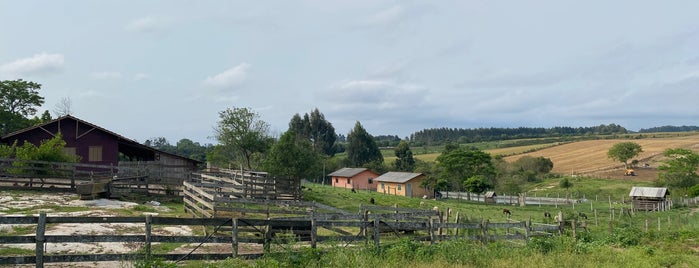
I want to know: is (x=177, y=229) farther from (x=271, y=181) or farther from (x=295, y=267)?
(x=271, y=181)

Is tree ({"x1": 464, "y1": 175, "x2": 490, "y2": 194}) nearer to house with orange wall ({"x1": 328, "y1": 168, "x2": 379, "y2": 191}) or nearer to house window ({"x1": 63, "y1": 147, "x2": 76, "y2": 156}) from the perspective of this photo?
house with orange wall ({"x1": 328, "y1": 168, "x2": 379, "y2": 191})

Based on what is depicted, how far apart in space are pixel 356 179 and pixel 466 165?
18.4 metres

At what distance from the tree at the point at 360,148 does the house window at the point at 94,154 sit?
2784 inches

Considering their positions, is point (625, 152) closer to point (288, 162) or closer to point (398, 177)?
point (398, 177)

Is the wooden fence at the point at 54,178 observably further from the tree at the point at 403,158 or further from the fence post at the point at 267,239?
the tree at the point at 403,158

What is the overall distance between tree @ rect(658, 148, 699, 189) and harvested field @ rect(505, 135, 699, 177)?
908cm

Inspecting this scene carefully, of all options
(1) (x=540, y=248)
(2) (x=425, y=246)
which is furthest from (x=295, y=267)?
(1) (x=540, y=248)

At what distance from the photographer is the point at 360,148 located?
Result: 10581 cm

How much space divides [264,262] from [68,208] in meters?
12.4

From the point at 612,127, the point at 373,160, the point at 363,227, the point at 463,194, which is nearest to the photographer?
the point at 363,227

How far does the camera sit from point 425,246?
43.1ft

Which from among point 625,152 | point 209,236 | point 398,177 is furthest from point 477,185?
point 209,236

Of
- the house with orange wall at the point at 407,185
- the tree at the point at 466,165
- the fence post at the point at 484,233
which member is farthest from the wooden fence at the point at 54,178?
the tree at the point at 466,165

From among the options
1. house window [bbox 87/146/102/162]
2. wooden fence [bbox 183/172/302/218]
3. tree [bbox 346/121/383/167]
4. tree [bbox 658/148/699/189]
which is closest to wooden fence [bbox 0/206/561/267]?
wooden fence [bbox 183/172/302/218]
